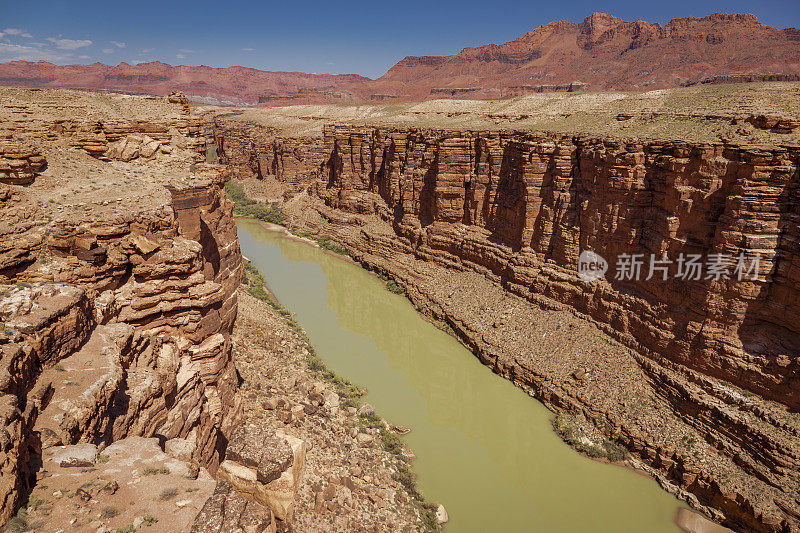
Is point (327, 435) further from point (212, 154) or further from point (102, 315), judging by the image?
point (212, 154)

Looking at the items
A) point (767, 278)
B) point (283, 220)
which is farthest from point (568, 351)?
point (283, 220)

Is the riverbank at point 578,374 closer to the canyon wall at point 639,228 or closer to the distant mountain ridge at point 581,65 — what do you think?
Answer: the canyon wall at point 639,228

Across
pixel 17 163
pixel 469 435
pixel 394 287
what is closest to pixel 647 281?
pixel 469 435

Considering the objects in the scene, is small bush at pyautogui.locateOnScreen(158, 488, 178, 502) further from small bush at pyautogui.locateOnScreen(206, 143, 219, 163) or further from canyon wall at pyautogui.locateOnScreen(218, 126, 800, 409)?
small bush at pyautogui.locateOnScreen(206, 143, 219, 163)

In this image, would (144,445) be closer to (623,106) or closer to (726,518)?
(726,518)

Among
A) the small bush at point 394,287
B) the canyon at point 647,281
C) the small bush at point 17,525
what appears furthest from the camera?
the small bush at point 394,287

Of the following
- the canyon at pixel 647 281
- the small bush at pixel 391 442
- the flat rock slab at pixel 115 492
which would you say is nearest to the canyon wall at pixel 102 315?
the flat rock slab at pixel 115 492
